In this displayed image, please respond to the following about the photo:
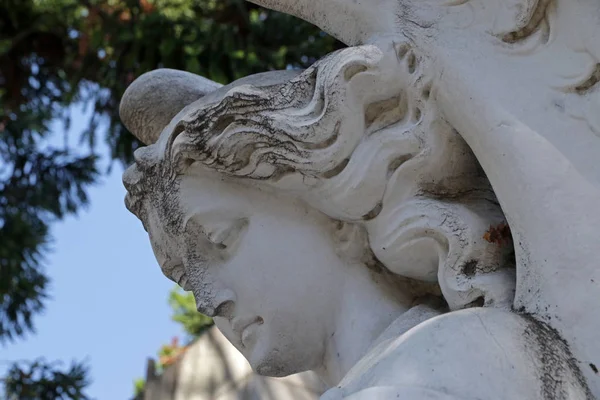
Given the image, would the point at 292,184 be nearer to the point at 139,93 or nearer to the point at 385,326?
the point at 385,326

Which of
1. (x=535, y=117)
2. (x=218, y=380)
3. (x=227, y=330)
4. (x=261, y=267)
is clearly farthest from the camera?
(x=218, y=380)

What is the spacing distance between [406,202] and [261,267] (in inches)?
12.1

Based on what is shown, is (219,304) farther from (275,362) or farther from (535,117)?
(535,117)

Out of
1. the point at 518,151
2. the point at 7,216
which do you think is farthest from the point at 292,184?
the point at 7,216

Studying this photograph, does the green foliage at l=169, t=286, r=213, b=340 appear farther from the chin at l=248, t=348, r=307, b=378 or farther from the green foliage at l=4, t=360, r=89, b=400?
the chin at l=248, t=348, r=307, b=378

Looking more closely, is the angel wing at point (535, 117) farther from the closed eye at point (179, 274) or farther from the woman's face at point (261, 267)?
the closed eye at point (179, 274)

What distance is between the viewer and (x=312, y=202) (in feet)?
7.18

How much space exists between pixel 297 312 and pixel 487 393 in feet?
1.77

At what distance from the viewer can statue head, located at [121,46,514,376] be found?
2053mm

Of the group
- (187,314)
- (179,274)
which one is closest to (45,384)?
(187,314)

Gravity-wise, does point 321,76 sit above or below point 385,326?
above

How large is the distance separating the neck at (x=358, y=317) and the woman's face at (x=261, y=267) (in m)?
0.02

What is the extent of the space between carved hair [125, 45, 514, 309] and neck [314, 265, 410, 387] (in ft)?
0.26

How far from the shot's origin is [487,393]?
5.62ft
